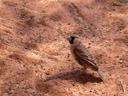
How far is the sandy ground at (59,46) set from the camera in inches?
201

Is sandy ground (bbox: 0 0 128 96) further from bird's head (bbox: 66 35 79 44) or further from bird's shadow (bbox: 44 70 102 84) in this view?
bird's head (bbox: 66 35 79 44)

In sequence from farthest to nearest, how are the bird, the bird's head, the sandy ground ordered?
the bird's head, the bird, the sandy ground

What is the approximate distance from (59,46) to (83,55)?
1658 mm

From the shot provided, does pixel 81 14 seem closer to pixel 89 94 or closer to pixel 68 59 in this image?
pixel 68 59

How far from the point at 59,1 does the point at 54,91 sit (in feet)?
16.8

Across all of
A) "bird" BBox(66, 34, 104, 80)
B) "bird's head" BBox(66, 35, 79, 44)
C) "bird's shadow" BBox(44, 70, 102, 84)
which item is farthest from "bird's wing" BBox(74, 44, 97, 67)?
"bird's shadow" BBox(44, 70, 102, 84)

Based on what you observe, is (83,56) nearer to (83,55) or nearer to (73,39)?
(83,55)

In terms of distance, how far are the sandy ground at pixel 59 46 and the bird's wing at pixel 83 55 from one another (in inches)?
17.8

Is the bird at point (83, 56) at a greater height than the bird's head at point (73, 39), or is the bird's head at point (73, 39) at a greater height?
the bird's head at point (73, 39)

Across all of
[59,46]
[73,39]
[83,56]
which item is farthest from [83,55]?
[59,46]

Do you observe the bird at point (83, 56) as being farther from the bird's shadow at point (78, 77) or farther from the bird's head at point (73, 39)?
the bird's shadow at point (78, 77)

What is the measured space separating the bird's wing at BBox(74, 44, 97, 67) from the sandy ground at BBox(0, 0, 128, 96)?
45 cm

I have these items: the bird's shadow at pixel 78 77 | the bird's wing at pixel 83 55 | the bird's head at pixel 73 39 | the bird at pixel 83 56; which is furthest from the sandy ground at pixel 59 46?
the bird's head at pixel 73 39

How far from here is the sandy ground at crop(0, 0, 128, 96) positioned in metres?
5.10
